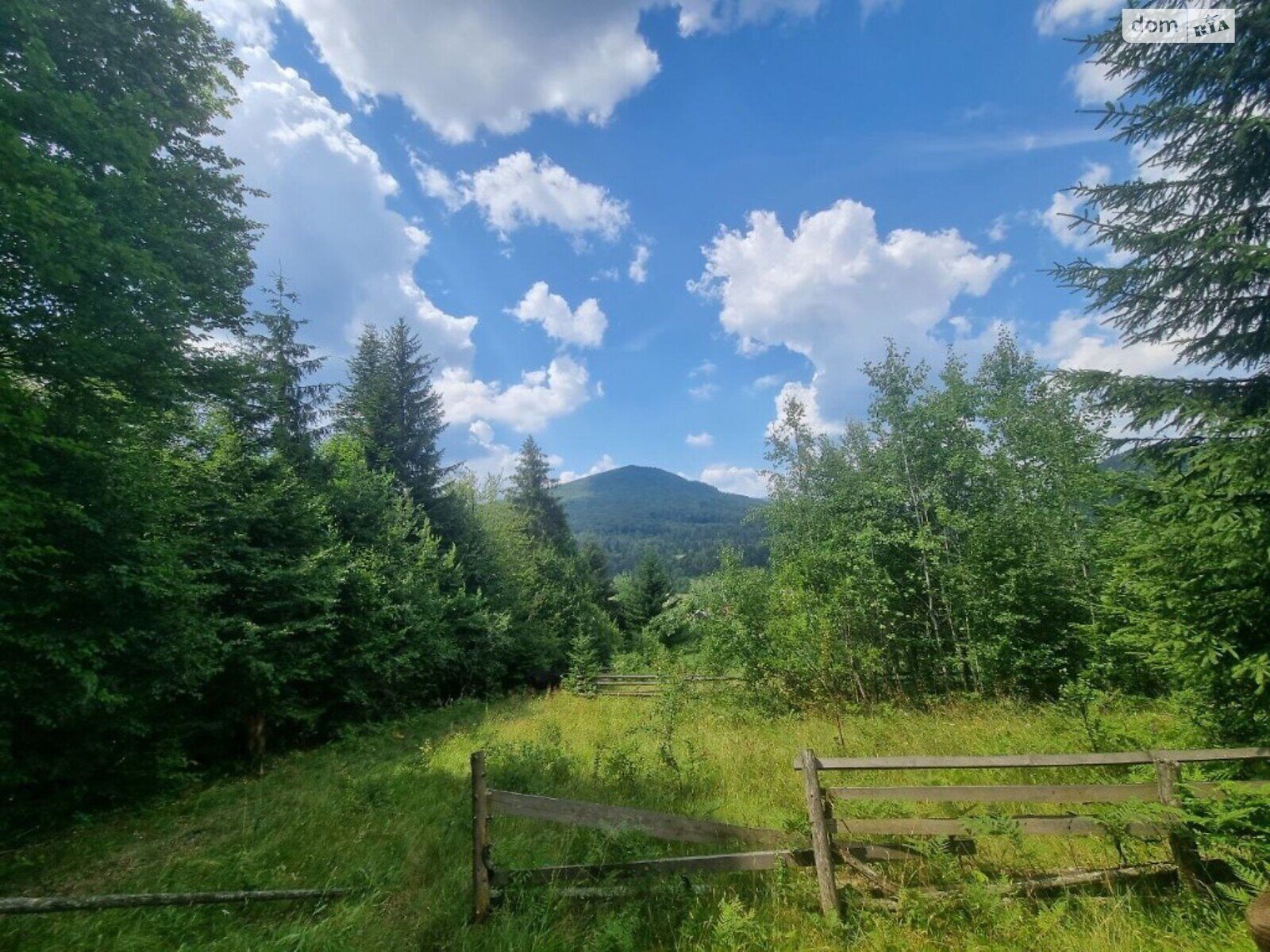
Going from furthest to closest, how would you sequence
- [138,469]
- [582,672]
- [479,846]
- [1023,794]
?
[582,672]
[138,469]
[479,846]
[1023,794]

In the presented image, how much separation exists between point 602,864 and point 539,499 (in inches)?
1220

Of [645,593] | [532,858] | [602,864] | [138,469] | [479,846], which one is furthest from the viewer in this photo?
[645,593]

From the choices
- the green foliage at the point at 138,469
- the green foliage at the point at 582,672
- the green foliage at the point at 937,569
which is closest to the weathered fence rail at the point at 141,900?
the green foliage at the point at 138,469

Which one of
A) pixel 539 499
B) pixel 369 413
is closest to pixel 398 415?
pixel 369 413

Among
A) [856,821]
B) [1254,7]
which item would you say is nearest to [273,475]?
[856,821]

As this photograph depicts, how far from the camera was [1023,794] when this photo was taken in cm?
452

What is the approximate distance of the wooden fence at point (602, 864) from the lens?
4.64 metres

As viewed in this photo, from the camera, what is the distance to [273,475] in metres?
11.8

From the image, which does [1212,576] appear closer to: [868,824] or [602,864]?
[868,824]

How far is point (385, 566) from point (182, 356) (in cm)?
847

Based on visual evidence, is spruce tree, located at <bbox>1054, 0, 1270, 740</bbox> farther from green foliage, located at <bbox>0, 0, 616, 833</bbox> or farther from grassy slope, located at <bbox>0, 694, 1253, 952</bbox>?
green foliage, located at <bbox>0, 0, 616, 833</bbox>

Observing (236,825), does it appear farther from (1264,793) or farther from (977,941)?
(1264,793)

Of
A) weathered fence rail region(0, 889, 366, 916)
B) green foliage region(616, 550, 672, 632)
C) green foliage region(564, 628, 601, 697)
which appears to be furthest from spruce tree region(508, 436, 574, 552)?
weathered fence rail region(0, 889, 366, 916)

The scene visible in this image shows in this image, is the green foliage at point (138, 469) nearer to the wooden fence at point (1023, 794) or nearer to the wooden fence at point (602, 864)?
the wooden fence at point (602, 864)
